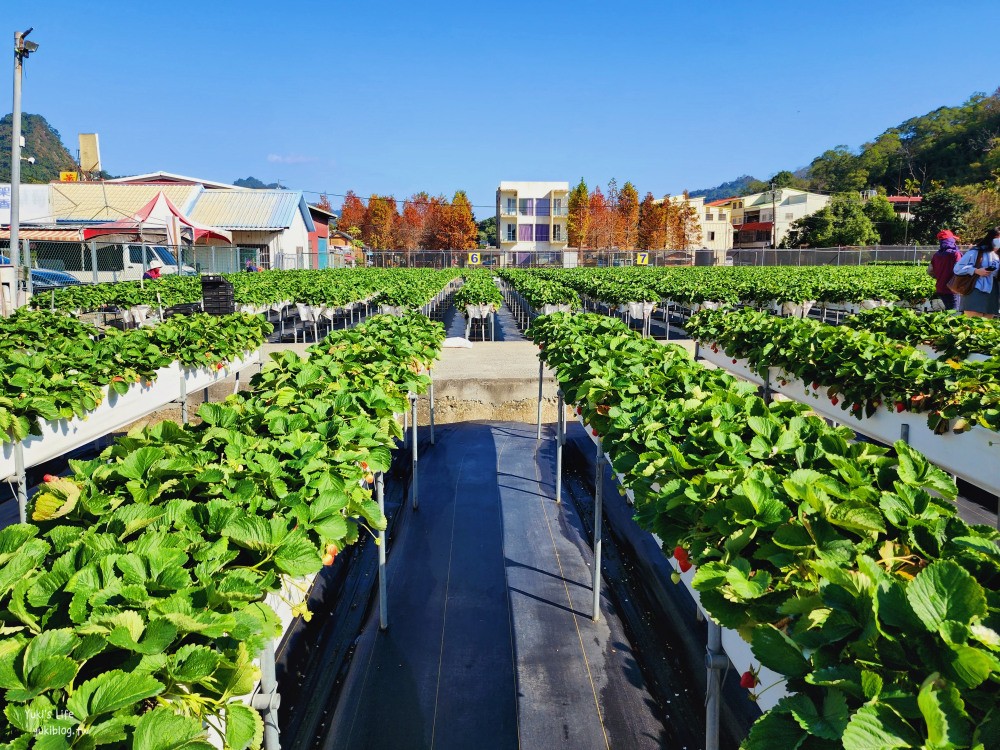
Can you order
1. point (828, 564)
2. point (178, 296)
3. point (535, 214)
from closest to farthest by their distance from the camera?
point (828, 564) < point (178, 296) < point (535, 214)

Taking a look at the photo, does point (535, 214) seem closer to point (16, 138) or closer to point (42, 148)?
point (16, 138)

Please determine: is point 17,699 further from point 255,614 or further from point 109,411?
point 109,411

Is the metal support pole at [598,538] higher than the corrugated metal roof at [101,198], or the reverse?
the corrugated metal roof at [101,198]

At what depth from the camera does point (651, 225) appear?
73375 mm

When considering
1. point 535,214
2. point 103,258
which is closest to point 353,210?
point 535,214

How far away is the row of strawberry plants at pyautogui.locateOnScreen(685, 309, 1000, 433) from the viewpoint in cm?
422

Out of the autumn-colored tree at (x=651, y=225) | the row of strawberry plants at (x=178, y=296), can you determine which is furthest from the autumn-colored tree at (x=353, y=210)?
the row of strawberry plants at (x=178, y=296)

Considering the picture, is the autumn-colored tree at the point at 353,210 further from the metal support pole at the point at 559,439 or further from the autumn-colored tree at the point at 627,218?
the metal support pole at the point at 559,439

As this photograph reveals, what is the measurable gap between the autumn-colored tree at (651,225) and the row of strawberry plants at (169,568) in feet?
241

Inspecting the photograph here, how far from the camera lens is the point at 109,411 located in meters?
5.34

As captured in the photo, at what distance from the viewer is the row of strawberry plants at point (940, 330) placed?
5828mm

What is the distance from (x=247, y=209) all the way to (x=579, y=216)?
41.2m

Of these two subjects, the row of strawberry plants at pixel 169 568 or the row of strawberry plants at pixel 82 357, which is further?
the row of strawberry plants at pixel 82 357

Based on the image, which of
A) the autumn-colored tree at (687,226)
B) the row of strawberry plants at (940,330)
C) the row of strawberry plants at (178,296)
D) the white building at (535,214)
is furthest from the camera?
the white building at (535,214)
